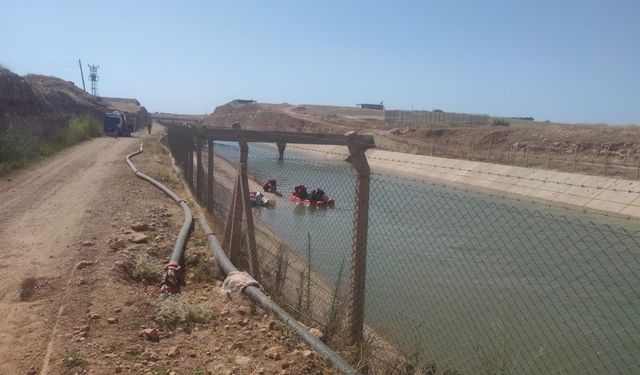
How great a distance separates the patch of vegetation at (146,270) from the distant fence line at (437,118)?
278 ft

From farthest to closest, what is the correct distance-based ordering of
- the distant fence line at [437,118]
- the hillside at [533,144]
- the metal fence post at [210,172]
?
the distant fence line at [437,118] → the hillside at [533,144] → the metal fence post at [210,172]

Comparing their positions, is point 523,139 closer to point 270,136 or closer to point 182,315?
point 270,136

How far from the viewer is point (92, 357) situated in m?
4.67

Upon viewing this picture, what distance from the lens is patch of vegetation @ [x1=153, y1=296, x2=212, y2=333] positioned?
561 cm

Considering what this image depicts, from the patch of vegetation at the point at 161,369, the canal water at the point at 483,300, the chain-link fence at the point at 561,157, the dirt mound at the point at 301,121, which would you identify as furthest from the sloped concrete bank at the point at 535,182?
the dirt mound at the point at 301,121

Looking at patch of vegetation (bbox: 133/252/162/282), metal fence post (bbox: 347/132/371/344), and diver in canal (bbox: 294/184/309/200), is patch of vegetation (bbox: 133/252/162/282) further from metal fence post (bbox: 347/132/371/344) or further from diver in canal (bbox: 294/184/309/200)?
diver in canal (bbox: 294/184/309/200)

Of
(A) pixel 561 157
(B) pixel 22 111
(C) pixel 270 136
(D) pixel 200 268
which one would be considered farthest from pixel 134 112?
(D) pixel 200 268

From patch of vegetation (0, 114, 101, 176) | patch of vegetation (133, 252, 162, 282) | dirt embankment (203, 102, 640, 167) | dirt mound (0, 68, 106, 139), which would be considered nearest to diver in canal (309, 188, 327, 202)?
patch of vegetation (0, 114, 101, 176)

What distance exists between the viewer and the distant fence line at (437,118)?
301 feet

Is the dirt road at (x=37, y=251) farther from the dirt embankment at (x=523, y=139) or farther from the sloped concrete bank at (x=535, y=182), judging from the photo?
the dirt embankment at (x=523, y=139)

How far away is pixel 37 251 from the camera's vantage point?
8.34 m

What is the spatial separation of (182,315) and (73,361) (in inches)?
52.5

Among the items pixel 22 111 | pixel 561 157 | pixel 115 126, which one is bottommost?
pixel 561 157

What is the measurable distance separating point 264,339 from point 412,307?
5.17 m
